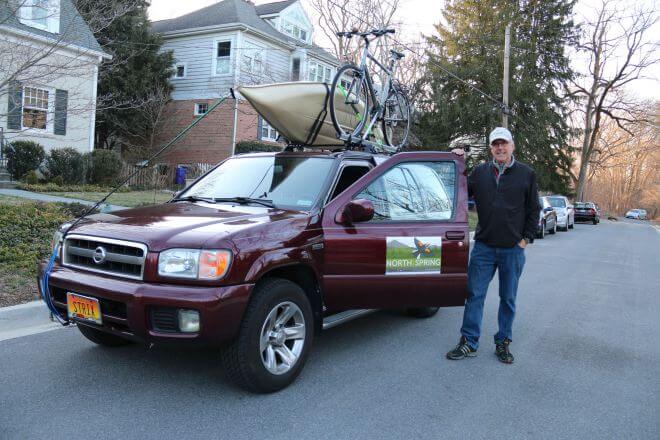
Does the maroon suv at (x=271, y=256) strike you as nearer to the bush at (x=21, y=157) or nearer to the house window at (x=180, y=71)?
the bush at (x=21, y=157)

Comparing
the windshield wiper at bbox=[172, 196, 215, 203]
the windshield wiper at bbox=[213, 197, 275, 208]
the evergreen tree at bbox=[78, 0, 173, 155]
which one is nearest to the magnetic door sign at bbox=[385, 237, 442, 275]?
the windshield wiper at bbox=[213, 197, 275, 208]

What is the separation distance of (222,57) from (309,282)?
77.3 feet

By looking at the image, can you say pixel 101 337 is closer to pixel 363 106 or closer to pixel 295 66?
pixel 363 106

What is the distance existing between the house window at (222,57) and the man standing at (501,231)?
22.6 meters

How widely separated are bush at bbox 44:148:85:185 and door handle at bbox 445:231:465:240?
1457 cm

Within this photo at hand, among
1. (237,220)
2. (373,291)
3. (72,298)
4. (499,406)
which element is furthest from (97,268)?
(499,406)

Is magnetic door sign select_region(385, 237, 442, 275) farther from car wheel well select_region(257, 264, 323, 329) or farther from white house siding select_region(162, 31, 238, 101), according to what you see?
white house siding select_region(162, 31, 238, 101)

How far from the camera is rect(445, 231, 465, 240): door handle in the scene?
14.6ft

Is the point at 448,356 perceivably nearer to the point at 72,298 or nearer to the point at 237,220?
the point at 237,220

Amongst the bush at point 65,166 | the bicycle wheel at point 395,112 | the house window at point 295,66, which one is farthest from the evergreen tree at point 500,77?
the bicycle wheel at point 395,112

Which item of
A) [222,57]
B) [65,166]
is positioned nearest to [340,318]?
[65,166]

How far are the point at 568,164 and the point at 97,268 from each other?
34.1 m

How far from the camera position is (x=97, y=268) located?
3.45m

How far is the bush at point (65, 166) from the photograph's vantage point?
1612cm
